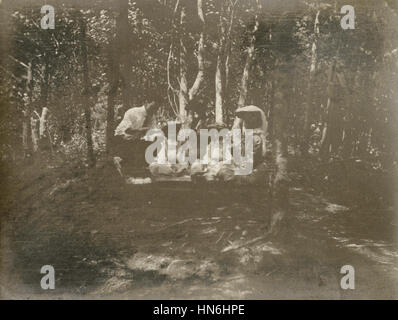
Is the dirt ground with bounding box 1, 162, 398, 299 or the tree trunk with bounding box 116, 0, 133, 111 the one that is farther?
the tree trunk with bounding box 116, 0, 133, 111

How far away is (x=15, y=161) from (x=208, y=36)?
7.35 feet

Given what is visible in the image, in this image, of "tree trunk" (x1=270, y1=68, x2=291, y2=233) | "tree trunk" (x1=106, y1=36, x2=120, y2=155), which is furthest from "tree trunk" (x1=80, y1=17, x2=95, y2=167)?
"tree trunk" (x1=270, y1=68, x2=291, y2=233)

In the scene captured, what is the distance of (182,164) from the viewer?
3135 millimetres

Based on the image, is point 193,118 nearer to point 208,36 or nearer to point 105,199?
point 208,36

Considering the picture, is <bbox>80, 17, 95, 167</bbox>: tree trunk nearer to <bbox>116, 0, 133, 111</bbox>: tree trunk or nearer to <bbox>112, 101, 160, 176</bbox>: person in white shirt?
<bbox>112, 101, 160, 176</bbox>: person in white shirt

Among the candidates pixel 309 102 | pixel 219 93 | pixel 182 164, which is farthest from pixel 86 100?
pixel 309 102

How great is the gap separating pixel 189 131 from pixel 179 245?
1103 mm

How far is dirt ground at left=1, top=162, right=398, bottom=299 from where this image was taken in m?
3.00

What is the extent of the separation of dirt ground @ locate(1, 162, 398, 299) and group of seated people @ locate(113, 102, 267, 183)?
0.20m

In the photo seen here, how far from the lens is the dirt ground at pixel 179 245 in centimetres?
300

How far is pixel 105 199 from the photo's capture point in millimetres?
3086

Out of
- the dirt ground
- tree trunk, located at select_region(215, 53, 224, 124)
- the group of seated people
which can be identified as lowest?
the dirt ground

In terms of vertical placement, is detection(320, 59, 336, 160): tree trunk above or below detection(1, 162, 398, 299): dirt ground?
above
